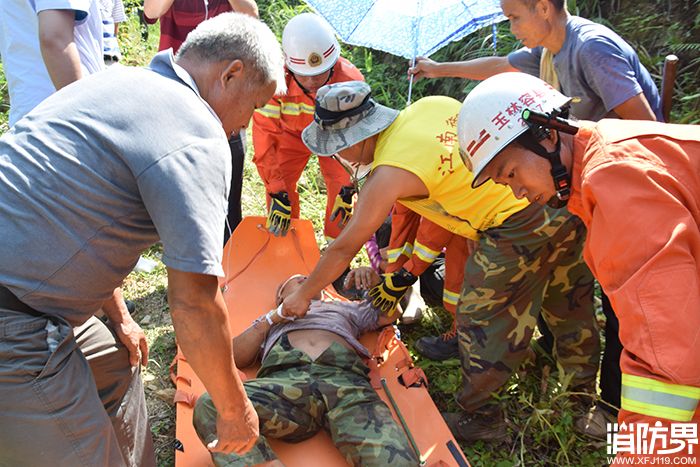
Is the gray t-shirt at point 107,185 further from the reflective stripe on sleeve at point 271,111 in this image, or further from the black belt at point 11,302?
the reflective stripe on sleeve at point 271,111

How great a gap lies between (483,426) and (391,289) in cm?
87

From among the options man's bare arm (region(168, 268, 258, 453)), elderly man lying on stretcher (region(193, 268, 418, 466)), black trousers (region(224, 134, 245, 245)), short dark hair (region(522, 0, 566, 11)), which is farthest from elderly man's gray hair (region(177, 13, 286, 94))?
black trousers (region(224, 134, 245, 245))

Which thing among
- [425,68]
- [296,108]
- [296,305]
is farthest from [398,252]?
[425,68]

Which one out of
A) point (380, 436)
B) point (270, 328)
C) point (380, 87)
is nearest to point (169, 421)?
point (270, 328)

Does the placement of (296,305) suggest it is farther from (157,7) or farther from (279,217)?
(157,7)

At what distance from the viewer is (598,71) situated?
3018 millimetres

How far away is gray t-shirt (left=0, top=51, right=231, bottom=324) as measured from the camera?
5.43 ft

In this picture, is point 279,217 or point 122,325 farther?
point 279,217

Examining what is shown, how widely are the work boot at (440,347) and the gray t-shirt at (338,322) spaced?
1.60ft

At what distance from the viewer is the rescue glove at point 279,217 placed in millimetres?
4230

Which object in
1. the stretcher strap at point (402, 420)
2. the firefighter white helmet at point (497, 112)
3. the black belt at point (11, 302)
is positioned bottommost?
the stretcher strap at point (402, 420)

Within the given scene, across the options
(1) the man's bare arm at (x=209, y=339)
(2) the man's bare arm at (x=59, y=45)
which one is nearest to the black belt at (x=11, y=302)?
(1) the man's bare arm at (x=209, y=339)

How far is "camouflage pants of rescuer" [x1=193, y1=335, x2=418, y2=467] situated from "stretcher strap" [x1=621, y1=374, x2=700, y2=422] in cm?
128

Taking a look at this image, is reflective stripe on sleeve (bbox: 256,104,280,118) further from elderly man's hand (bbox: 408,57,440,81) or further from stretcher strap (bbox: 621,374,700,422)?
stretcher strap (bbox: 621,374,700,422)
